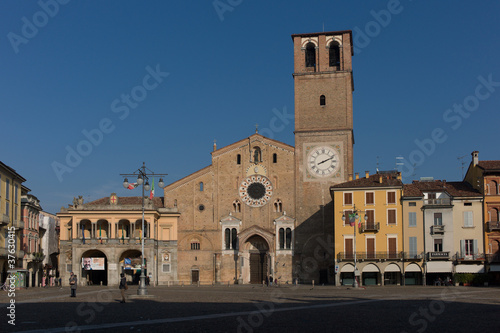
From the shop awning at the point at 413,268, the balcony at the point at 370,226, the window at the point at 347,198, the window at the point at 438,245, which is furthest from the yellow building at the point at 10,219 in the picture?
the window at the point at 438,245

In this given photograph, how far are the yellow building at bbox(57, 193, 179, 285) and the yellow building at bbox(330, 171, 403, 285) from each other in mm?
17210

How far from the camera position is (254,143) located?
6506 centimetres

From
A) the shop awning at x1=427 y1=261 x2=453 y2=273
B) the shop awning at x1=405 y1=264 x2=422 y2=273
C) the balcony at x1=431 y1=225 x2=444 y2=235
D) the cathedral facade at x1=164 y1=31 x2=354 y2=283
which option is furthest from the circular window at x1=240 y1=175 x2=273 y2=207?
the shop awning at x1=427 y1=261 x2=453 y2=273

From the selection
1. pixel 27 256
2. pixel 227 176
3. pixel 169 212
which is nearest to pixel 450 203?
pixel 227 176

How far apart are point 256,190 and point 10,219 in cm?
2298

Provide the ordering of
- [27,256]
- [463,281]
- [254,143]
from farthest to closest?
1. [254,143]
2. [27,256]
3. [463,281]

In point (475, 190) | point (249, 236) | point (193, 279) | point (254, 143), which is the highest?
point (254, 143)

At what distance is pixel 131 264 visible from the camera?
2611 inches

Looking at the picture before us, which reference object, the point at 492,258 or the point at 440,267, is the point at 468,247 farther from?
the point at 440,267

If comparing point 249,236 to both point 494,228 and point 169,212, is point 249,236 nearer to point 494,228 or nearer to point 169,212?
point 169,212

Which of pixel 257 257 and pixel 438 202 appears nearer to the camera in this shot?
pixel 438 202

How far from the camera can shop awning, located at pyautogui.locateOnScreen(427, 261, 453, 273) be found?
179 feet

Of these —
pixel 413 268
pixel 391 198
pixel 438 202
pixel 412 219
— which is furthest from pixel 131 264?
pixel 438 202

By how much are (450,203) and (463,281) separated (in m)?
6.55
